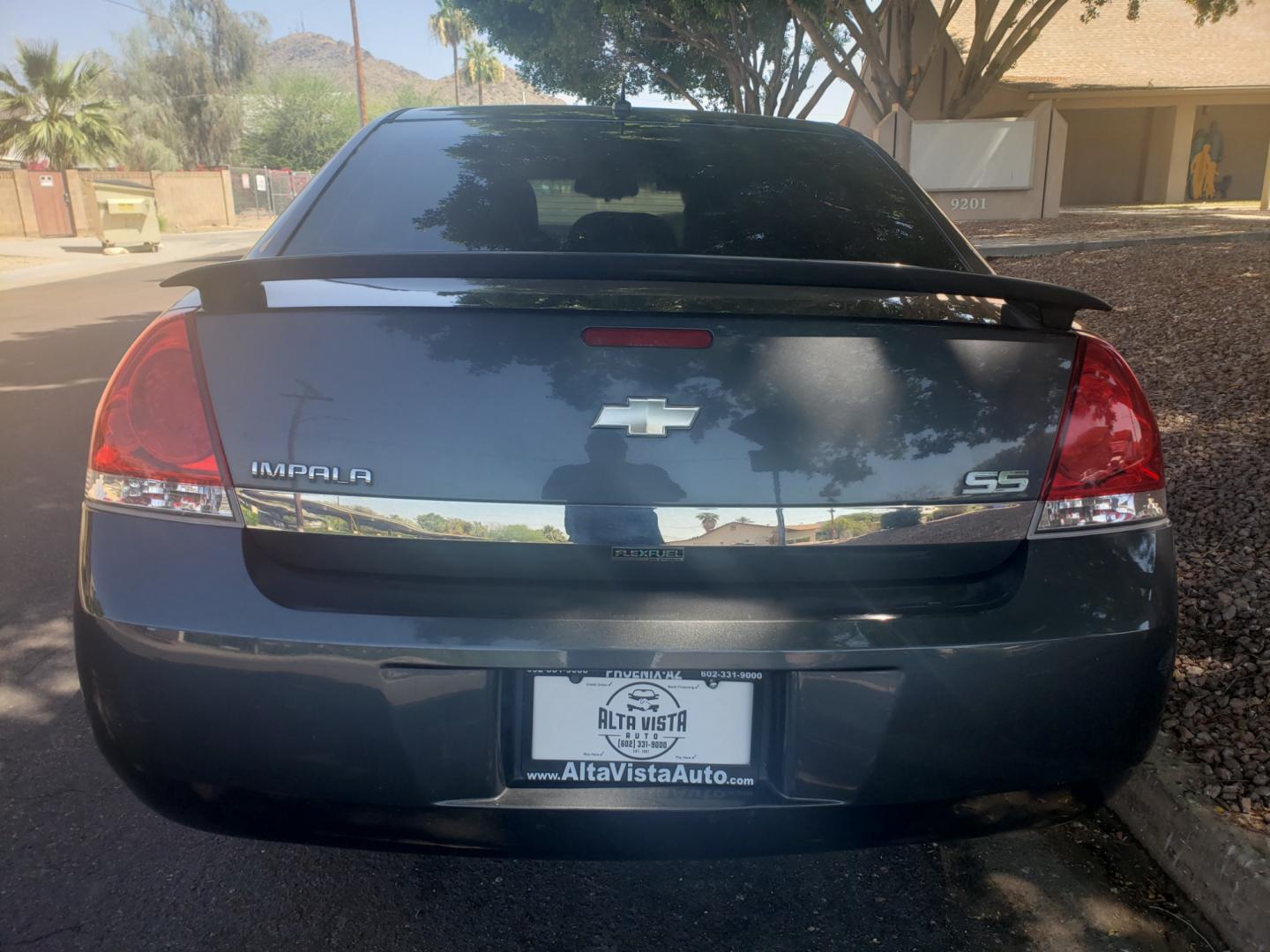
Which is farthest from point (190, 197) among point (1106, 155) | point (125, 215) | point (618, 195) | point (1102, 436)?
point (1102, 436)

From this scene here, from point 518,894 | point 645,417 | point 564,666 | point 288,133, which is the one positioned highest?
point 645,417

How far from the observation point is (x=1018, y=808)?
1.85 metres

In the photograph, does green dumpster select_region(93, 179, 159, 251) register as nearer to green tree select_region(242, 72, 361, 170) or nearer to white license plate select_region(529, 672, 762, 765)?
white license plate select_region(529, 672, 762, 765)

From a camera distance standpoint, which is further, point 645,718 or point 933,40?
point 933,40

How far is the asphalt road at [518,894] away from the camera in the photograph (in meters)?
2.11

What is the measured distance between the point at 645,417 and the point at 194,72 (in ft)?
215

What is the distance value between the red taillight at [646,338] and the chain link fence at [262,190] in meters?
45.2

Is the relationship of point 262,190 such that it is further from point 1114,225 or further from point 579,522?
point 579,522

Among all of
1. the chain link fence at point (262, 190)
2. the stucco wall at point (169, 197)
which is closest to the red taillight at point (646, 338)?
the stucco wall at point (169, 197)

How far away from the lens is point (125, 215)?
24609 millimetres

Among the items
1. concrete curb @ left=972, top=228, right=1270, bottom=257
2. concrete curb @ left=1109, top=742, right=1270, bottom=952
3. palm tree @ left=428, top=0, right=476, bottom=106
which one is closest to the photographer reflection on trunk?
concrete curb @ left=1109, top=742, right=1270, bottom=952

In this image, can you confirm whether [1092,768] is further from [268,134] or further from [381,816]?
[268,134]

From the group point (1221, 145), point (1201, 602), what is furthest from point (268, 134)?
point (1201, 602)

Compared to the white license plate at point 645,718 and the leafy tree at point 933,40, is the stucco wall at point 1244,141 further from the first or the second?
the white license plate at point 645,718
